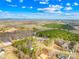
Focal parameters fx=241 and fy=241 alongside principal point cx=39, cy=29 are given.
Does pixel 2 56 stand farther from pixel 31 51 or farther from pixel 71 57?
pixel 71 57

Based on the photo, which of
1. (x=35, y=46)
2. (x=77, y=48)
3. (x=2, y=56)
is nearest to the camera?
(x=2, y=56)

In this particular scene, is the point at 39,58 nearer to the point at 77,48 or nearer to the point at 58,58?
the point at 58,58

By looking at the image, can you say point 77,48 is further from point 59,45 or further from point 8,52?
point 8,52

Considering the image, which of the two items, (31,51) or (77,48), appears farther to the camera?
(77,48)

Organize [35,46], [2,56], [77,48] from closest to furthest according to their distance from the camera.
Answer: [2,56] → [35,46] → [77,48]

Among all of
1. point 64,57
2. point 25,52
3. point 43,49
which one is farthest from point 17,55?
point 64,57

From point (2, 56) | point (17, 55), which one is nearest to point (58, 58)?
point (17, 55)

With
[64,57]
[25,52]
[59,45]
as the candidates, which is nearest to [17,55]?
[25,52]

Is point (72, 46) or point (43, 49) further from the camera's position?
point (72, 46)
